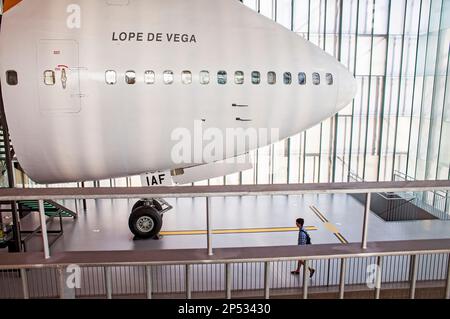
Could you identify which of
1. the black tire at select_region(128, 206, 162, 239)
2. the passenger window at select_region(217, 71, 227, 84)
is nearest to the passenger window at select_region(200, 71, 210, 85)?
the passenger window at select_region(217, 71, 227, 84)

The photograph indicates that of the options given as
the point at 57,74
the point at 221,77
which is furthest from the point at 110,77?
the point at 221,77

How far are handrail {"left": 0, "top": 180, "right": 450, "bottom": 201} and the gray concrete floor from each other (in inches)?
260

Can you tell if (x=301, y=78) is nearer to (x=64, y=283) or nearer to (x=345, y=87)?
(x=345, y=87)

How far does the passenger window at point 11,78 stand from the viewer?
594cm

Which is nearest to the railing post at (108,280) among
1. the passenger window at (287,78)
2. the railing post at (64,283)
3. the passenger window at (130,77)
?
the railing post at (64,283)

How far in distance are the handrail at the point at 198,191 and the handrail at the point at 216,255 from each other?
386 mm

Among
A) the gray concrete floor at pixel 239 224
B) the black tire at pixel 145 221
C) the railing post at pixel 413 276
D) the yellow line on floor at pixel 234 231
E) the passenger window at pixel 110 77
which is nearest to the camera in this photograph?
the railing post at pixel 413 276

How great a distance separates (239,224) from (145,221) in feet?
10.4

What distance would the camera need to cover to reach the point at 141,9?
20.6ft

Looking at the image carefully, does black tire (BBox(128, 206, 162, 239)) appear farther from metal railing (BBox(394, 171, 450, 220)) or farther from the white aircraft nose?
metal railing (BBox(394, 171, 450, 220))

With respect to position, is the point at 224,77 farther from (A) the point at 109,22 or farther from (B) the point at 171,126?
(A) the point at 109,22

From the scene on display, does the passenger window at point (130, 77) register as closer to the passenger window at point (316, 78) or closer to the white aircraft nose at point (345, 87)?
the passenger window at point (316, 78)

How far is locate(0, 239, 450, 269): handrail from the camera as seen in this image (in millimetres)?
2072

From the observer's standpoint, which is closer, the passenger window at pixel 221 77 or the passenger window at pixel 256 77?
the passenger window at pixel 221 77
